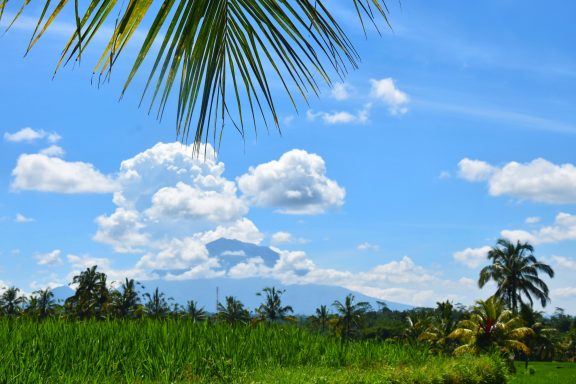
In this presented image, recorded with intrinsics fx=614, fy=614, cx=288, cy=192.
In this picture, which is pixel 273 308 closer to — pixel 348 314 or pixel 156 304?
pixel 348 314

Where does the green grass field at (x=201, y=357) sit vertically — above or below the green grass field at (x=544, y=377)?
above

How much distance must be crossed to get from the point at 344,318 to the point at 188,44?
7775 cm

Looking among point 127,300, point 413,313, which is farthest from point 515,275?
point 127,300

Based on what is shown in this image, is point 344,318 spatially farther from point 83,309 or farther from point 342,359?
point 342,359

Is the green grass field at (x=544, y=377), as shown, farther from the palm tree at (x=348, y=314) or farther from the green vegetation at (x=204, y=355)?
the palm tree at (x=348, y=314)

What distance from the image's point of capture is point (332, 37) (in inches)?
110

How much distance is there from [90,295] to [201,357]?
67114mm

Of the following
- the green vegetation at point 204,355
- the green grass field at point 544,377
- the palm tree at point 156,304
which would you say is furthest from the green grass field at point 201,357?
the palm tree at point 156,304

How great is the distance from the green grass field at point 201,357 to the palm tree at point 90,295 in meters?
59.8

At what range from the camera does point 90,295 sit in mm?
74438

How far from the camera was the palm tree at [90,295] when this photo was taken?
7088 cm

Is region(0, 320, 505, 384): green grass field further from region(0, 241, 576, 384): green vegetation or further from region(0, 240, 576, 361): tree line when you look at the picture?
region(0, 240, 576, 361): tree line

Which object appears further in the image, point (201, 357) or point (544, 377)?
point (544, 377)

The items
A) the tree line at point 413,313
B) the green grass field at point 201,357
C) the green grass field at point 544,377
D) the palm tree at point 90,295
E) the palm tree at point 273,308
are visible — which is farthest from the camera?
the palm tree at point 273,308
